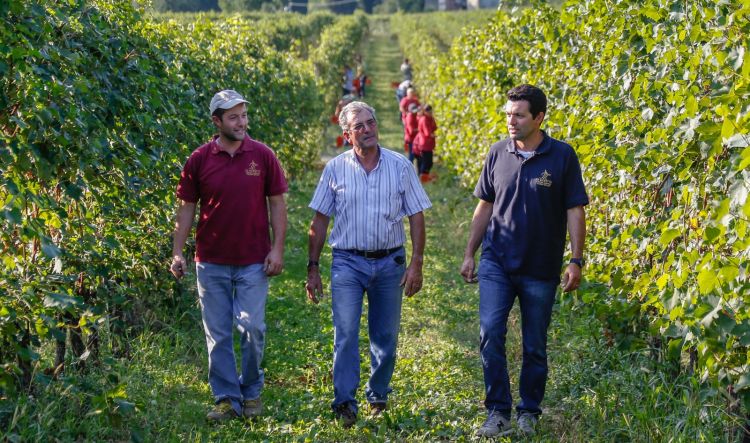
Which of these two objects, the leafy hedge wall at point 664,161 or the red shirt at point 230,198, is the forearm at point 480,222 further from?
the red shirt at point 230,198

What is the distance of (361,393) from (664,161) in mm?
2585

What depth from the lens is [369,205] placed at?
18.8 ft

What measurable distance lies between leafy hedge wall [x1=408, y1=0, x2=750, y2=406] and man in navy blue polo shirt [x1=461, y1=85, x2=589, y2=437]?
36 cm

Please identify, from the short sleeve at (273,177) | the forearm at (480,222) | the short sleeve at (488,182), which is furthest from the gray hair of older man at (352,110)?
the forearm at (480,222)

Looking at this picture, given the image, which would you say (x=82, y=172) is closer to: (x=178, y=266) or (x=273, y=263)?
(x=178, y=266)

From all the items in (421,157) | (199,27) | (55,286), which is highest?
(199,27)

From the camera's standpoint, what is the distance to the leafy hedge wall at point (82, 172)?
439cm

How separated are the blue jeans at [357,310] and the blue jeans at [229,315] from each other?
468 millimetres

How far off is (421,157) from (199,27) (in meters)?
6.88

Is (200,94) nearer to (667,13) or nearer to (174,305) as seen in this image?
(174,305)

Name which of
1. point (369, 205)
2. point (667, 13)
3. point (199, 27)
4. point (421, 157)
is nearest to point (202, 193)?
point (369, 205)

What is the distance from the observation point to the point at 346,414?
573cm

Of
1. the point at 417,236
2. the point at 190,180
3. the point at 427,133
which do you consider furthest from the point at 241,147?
the point at 427,133

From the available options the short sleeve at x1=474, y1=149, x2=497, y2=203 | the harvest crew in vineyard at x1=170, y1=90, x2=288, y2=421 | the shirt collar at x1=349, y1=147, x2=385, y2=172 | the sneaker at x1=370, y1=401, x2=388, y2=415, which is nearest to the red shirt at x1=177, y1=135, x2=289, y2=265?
the harvest crew in vineyard at x1=170, y1=90, x2=288, y2=421
